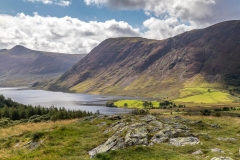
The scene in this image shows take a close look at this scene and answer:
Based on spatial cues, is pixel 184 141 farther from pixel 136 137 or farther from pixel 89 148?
pixel 89 148

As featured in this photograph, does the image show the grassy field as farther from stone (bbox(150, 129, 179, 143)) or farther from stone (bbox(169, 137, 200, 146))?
stone (bbox(150, 129, 179, 143))

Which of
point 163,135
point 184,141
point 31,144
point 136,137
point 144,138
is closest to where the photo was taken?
point 184,141

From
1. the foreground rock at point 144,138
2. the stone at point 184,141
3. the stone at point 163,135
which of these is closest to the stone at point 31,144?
the foreground rock at point 144,138

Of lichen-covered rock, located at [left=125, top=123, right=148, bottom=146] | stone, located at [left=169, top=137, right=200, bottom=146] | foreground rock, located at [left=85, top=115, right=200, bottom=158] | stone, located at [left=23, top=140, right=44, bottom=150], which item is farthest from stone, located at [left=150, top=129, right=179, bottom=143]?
stone, located at [left=23, top=140, right=44, bottom=150]

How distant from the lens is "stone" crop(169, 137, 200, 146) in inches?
985

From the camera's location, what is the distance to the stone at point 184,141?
25016mm

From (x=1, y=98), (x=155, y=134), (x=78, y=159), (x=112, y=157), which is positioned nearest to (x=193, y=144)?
(x=155, y=134)

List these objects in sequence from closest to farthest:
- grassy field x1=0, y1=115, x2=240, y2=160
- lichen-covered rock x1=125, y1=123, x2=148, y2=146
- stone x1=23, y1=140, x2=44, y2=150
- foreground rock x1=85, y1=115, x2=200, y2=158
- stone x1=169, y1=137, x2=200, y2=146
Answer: grassy field x1=0, y1=115, x2=240, y2=160, foreground rock x1=85, y1=115, x2=200, y2=158, lichen-covered rock x1=125, y1=123, x2=148, y2=146, stone x1=169, y1=137, x2=200, y2=146, stone x1=23, y1=140, x2=44, y2=150

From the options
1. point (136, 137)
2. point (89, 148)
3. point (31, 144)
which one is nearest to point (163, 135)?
point (136, 137)

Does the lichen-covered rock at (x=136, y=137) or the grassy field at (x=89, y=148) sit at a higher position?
the lichen-covered rock at (x=136, y=137)

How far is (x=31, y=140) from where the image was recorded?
29391 millimetres

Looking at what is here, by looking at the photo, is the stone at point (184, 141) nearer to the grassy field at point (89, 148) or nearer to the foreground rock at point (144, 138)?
the foreground rock at point (144, 138)

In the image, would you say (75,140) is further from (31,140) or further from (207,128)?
(207,128)

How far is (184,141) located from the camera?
25.6 metres
